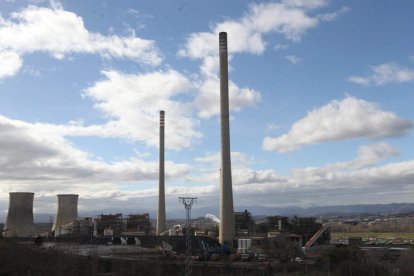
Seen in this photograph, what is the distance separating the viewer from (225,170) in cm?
5984

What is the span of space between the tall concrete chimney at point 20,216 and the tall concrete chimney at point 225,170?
1092 inches

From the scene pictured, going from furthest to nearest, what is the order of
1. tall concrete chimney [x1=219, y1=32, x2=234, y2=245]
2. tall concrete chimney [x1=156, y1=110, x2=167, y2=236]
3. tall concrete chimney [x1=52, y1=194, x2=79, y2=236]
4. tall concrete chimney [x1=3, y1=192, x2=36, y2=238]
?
tall concrete chimney [x1=156, y1=110, x2=167, y2=236] → tall concrete chimney [x1=52, y1=194, x2=79, y2=236] → tall concrete chimney [x1=3, y1=192, x2=36, y2=238] → tall concrete chimney [x1=219, y1=32, x2=234, y2=245]

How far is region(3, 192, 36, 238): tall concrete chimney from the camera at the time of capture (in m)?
66.9

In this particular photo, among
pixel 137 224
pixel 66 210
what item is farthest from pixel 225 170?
pixel 137 224

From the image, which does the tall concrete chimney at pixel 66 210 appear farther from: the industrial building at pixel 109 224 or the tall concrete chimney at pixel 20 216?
the tall concrete chimney at pixel 20 216

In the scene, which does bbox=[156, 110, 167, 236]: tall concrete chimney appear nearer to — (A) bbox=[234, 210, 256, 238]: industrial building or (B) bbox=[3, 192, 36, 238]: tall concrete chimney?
(A) bbox=[234, 210, 256, 238]: industrial building

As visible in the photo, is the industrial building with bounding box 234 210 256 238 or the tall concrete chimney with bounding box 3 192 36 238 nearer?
the tall concrete chimney with bounding box 3 192 36 238

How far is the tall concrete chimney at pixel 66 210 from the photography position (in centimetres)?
7506

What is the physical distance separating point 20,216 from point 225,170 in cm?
3063

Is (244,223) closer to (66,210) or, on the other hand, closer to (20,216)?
(66,210)

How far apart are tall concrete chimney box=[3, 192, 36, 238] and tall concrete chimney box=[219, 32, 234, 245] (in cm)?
2773

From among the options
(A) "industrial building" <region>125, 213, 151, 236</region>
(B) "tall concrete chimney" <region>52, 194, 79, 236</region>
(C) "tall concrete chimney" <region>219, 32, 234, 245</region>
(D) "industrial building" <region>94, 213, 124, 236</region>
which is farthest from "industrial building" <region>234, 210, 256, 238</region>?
(B) "tall concrete chimney" <region>52, 194, 79, 236</region>

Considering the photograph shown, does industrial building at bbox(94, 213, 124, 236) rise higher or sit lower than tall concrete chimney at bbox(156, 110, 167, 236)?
lower

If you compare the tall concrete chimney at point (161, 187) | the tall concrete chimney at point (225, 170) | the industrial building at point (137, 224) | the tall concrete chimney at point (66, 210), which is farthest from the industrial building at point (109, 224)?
the tall concrete chimney at point (225, 170)
